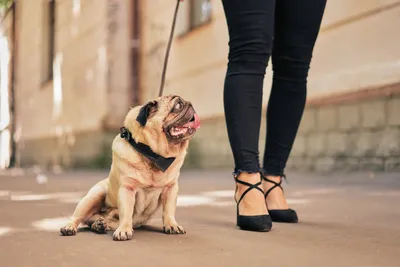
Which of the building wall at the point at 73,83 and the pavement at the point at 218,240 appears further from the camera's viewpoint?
the building wall at the point at 73,83

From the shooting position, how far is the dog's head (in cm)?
204

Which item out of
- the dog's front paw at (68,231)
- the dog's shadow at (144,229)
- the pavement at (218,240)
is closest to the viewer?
the pavement at (218,240)

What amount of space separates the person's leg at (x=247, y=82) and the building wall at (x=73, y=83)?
7196 millimetres

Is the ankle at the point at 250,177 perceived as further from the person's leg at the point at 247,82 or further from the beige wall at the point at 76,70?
the beige wall at the point at 76,70

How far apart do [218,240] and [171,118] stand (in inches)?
18.7

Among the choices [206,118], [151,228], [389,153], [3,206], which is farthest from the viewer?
[206,118]

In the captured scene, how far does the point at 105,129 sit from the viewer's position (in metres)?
9.45

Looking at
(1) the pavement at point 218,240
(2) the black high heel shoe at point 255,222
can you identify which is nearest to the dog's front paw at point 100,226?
(1) the pavement at point 218,240

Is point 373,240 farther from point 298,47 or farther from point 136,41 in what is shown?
point 136,41

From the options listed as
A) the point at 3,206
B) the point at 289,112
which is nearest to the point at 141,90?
the point at 3,206

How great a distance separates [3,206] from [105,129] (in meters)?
6.07

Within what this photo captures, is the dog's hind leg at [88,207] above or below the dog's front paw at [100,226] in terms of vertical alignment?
above

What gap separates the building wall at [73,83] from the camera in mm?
9391

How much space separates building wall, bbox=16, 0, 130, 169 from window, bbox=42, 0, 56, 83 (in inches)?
2.9
